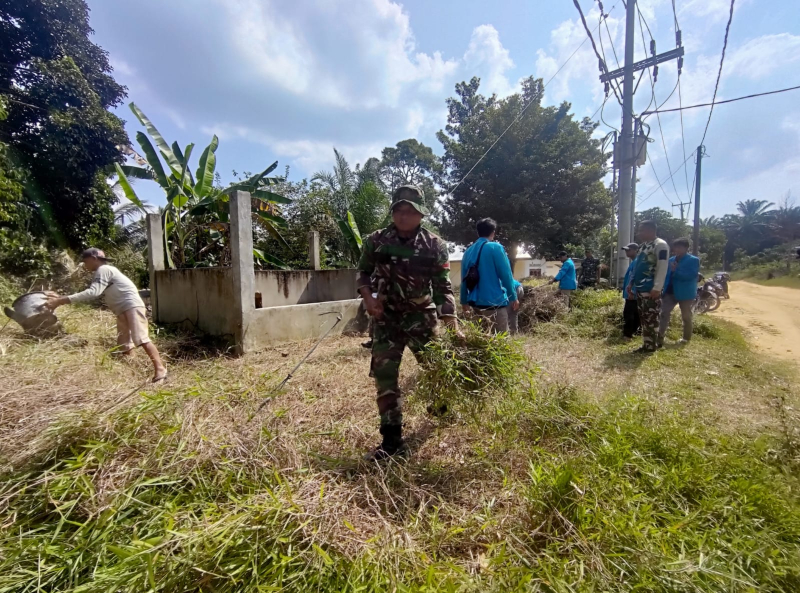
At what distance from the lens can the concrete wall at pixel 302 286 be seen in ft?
21.2

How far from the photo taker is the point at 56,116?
852 centimetres

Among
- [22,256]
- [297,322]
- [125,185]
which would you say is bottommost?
[297,322]

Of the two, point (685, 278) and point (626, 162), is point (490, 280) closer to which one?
point (685, 278)

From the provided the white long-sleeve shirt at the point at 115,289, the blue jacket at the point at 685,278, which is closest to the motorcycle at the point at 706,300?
the blue jacket at the point at 685,278

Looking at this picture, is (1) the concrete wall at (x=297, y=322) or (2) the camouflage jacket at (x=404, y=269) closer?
(2) the camouflage jacket at (x=404, y=269)

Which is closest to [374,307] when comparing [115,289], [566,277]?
[115,289]

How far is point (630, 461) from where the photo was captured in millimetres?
1907

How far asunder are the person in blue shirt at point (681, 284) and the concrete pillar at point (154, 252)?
7.83m

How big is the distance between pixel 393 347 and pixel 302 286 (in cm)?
533

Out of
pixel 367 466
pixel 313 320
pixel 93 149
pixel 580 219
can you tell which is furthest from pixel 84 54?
pixel 580 219

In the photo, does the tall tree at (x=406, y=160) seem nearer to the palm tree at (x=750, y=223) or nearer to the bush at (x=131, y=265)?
the bush at (x=131, y=265)

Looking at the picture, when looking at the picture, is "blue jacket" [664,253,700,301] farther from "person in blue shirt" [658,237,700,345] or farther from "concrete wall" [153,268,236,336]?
"concrete wall" [153,268,236,336]

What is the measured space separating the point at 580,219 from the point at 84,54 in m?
16.4

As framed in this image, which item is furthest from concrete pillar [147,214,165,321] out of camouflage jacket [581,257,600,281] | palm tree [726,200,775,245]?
palm tree [726,200,775,245]
